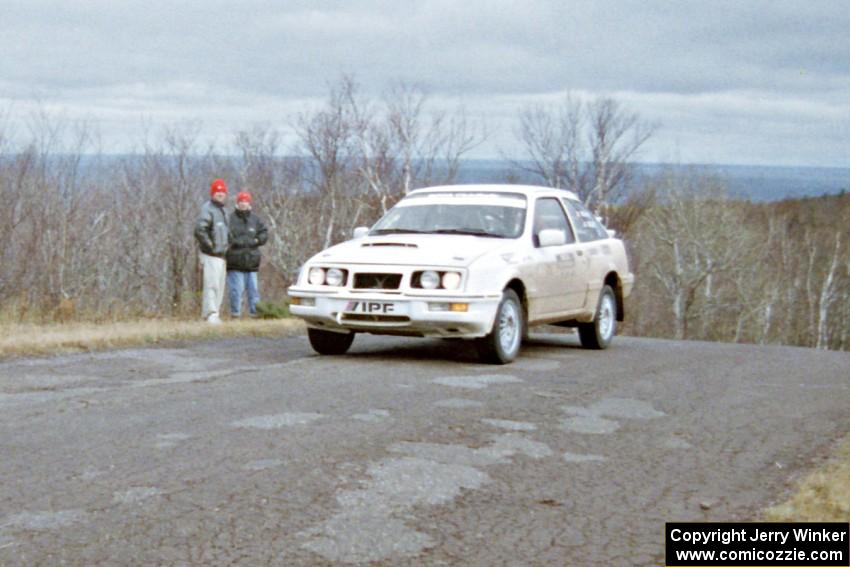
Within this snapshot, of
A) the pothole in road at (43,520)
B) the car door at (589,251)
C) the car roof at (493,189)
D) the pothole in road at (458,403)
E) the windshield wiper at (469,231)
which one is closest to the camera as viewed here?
the pothole in road at (43,520)

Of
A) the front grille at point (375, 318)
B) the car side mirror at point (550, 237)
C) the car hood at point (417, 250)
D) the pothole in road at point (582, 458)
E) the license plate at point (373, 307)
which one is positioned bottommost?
the pothole in road at point (582, 458)

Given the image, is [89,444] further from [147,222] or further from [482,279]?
[147,222]

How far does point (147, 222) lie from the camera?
3909 centimetres

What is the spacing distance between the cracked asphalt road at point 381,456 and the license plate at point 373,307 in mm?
491

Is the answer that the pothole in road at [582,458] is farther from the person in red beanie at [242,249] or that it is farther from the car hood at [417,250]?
the person in red beanie at [242,249]

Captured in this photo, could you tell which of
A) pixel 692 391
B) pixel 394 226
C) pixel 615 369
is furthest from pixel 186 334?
pixel 692 391

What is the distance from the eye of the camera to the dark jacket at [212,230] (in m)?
15.1

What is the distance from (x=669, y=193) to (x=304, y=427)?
72487mm

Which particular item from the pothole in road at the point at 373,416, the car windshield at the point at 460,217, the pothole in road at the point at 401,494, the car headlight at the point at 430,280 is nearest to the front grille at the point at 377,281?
the car headlight at the point at 430,280

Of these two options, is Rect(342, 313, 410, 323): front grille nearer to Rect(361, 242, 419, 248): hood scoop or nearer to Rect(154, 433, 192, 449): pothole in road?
Rect(361, 242, 419, 248): hood scoop

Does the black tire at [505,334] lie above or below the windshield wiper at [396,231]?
below

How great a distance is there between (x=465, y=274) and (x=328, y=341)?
67.1 inches

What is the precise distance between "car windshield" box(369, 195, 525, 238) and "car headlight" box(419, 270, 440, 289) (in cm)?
116

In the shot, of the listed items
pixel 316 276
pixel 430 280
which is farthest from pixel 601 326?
pixel 316 276
